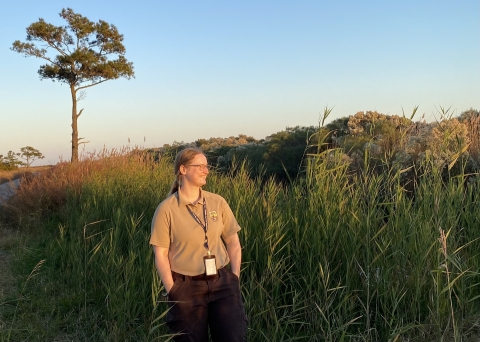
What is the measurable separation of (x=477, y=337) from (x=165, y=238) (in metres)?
2.78

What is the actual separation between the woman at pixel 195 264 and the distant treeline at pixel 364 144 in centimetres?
184

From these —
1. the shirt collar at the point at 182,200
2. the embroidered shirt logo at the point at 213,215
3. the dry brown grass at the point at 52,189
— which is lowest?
the dry brown grass at the point at 52,189

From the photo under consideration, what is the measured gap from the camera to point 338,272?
421 cm

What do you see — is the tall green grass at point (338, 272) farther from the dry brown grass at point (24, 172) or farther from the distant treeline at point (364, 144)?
the dry brown grass at point (24, 172)

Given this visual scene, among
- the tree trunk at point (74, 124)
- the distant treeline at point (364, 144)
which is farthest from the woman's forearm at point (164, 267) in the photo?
the tree trunk at point (74, 124)

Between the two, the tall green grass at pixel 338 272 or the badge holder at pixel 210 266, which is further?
the tall green grass at pixel 338 272

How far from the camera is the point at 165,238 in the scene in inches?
122

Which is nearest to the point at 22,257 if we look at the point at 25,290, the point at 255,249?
the point at 25,290

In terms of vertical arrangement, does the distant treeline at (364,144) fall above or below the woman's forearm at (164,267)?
above

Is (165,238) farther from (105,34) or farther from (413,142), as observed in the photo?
(105,34)

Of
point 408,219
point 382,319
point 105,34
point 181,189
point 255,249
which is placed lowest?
point 382,319

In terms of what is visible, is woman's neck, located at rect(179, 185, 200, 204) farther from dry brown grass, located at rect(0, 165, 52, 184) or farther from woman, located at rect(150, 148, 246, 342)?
dry brown grass, located at rect(0, 165, 52, 184)

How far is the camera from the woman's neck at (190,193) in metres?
3.22

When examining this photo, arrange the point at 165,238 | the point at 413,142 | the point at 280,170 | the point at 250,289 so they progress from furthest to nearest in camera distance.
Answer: the point at 280,170 → the point at 413,142 → the point at 250,289 → the point at 165,238
